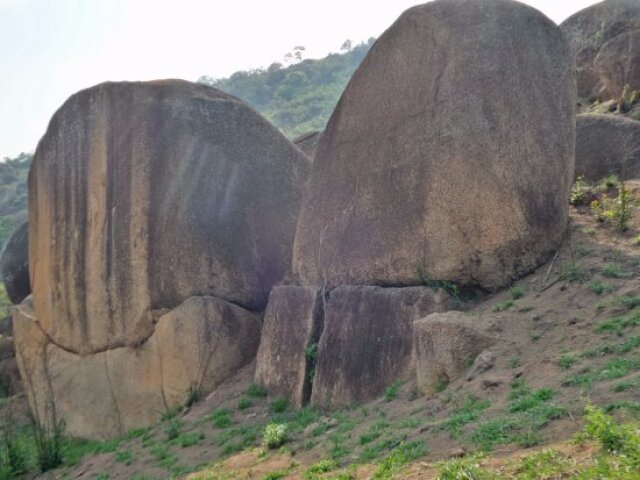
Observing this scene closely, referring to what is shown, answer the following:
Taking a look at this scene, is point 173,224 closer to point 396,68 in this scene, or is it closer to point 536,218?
point 396,68

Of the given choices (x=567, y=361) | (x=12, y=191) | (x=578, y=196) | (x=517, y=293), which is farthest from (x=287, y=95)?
(x=567, y=361)

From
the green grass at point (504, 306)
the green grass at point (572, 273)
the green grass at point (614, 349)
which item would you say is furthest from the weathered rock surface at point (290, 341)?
the green grass at point (614, 349)

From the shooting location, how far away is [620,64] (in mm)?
12562

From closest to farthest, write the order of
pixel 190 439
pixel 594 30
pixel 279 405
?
pixel 190 439
pixel 279 405
pixel 594 30

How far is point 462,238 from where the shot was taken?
6742mm

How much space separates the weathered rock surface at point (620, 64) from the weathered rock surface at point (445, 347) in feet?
26.0

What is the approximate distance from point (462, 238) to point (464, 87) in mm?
1442

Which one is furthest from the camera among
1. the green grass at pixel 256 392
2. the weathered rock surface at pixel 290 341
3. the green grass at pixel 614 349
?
the green grass at pixel 256 392

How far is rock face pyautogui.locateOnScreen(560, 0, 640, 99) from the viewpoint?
14492 millimetres

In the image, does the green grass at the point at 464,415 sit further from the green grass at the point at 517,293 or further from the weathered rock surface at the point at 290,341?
the weathered rock surface at the point at 290,341

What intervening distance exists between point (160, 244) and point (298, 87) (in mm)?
51197

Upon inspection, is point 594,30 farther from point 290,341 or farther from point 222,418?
point 222,418

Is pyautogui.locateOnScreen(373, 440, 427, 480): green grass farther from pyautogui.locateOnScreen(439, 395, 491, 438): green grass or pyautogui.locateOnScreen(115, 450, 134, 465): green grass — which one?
pyautogui.locateOnScreen(115, 450, 134, 465): green grass

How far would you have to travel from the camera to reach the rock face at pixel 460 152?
6664 millimetres
